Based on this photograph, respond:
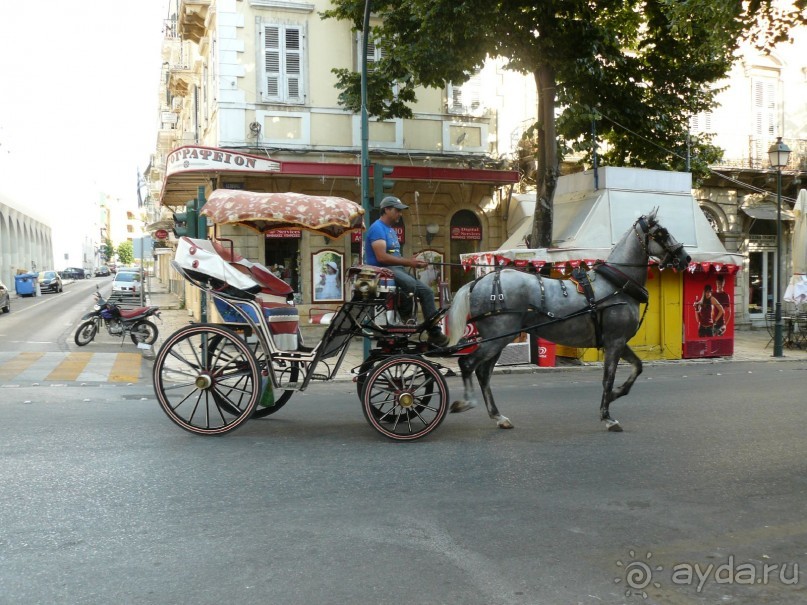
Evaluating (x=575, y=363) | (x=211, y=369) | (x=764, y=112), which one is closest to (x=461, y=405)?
(x=211, y=369)

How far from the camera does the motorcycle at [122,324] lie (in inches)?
719

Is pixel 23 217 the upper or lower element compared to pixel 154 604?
upper

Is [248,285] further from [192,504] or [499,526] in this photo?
[499,526]

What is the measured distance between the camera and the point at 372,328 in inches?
292

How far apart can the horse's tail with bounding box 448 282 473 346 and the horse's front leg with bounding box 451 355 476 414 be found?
246mm

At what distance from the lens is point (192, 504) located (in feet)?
17.0

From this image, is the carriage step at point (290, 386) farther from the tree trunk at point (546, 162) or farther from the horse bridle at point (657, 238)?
the tree trunk at point (546, 162)

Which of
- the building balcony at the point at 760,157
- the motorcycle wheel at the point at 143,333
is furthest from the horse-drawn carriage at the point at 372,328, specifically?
the building balcony at the point at 760,157

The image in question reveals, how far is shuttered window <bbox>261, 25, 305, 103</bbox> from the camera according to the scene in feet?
65.2

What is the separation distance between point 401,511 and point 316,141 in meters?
16.2

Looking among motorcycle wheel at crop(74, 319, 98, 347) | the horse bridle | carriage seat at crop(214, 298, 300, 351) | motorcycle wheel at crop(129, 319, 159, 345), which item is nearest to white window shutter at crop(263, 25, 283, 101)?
motorcycle wheel at crop(129, 319, 159, 345)

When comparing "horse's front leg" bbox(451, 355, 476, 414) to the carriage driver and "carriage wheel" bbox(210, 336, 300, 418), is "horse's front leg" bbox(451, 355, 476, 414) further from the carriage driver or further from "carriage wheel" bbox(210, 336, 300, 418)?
"carriage wheel" bbox(210, 336, 300, 418)

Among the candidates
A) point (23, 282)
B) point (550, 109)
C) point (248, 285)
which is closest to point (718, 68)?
point (550, 109)

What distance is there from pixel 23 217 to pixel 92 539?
2861 inches
